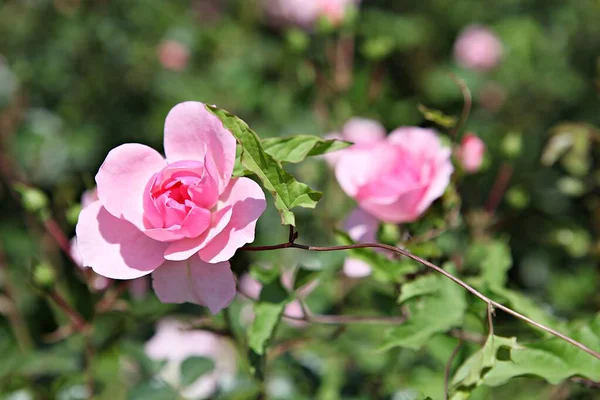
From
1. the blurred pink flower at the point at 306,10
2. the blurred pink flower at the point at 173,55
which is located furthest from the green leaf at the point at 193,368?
the blurred pink flower at the point at 173,55

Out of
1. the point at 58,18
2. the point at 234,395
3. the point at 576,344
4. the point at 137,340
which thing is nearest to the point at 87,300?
the point at 137,340

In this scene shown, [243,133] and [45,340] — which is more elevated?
[243,133]

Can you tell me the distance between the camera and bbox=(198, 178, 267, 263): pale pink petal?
0.69 metres

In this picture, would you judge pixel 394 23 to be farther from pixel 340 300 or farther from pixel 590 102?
pixel 340 300

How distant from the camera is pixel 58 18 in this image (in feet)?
7.51

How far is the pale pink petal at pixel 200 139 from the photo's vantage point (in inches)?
27.7

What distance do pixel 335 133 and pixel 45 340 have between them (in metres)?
0.78

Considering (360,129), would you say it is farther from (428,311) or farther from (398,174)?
(428,311)

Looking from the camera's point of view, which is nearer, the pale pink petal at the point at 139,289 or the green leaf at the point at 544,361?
the green leaf at the point at 544,361

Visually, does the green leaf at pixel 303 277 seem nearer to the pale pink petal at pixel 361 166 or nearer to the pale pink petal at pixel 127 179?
the pale pink petal at pixel 361 166

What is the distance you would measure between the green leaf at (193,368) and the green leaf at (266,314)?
31 centimetres

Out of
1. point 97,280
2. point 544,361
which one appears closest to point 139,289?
point 97,280

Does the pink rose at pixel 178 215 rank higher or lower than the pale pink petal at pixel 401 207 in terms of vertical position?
higher

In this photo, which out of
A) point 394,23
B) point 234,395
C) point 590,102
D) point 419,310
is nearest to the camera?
point 419,310
